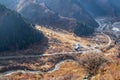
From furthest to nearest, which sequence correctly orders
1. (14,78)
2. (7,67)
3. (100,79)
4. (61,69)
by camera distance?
(61,69) < (7,67) < (14,78) < (100,79)

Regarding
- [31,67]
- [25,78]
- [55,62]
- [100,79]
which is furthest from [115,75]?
[55,62]

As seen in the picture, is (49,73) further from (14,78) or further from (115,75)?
(115,75)

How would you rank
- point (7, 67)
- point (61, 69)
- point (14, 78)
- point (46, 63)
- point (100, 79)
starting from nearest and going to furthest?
point (100, 79), point (14, 78), point (7, 67), point (61, 69), point (46, 63)

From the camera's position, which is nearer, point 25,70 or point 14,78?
point 14,78

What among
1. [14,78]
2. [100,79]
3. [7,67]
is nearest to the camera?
[100,79]

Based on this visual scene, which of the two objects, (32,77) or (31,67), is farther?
(31,67)

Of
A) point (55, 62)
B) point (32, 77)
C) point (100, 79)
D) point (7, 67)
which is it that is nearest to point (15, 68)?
point (7, 67)

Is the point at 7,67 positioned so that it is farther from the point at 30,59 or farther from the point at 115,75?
the point at 115,75

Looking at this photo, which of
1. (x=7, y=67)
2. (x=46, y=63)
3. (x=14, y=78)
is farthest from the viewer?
(x=46, y=63)
